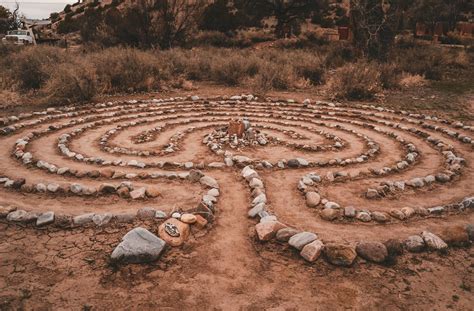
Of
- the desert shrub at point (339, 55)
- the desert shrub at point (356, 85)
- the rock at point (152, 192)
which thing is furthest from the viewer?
the desert shrub at point (339, 55)

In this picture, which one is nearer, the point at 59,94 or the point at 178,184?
the point at 178,184

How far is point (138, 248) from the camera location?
3.67 m

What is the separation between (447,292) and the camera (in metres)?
3.31

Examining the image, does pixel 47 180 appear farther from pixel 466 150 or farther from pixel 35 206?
pixel 466 150

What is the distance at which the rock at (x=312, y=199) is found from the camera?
16.0 feet

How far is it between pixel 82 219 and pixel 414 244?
339cm

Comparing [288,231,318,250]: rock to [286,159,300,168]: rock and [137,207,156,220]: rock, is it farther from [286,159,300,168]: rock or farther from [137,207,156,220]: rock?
[286,159,300,168]: rock

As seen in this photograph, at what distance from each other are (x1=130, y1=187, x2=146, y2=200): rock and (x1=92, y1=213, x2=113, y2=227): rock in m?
0.57

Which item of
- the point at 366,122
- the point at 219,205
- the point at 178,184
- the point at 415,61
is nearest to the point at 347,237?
the point at 219,205

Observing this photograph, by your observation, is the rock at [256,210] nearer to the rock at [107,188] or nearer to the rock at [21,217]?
the rock at [107,188]

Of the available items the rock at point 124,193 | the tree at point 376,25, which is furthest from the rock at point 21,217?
the tree at point 376,25

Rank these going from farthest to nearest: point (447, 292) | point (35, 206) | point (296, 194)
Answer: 1. point (296, 194)
2. point (35, 206)
3. point (447, 292)

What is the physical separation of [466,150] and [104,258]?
A: 6.32 metres

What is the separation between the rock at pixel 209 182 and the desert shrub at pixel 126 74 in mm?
7090
